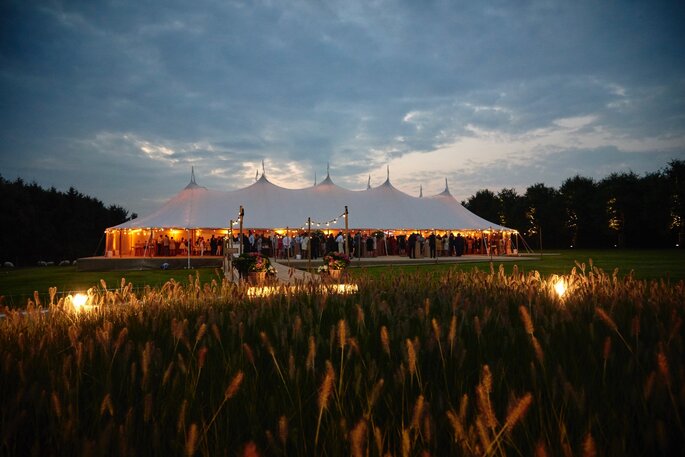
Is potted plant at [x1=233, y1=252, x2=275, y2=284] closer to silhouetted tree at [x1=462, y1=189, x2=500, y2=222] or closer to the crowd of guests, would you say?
the crowd of guests

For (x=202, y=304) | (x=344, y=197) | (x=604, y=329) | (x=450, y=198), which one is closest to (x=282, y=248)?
(x=344, y=197)

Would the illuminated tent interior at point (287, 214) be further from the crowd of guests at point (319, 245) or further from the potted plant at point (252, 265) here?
the potted plant at point (252, 265)

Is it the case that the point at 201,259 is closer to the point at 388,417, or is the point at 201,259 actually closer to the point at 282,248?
the point at 282,248

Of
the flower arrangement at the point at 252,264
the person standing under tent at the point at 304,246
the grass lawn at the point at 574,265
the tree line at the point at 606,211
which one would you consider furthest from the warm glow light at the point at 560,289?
the tree line at the point at 606,211

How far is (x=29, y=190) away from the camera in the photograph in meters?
45.0

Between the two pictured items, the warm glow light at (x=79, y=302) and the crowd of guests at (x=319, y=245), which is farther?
the crowd of guests at (x=319, y=245)

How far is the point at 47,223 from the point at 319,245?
2922 cm

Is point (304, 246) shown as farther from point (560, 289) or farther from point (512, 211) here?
point (512, 211)

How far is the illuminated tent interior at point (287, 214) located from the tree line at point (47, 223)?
29.8 ft

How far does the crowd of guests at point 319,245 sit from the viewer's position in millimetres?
27438

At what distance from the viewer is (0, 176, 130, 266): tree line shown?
1475 inches

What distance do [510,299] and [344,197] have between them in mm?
28138

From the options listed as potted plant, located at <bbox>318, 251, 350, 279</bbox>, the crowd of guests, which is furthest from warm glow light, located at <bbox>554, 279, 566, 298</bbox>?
the crowd of guests

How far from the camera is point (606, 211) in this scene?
52312 mm
